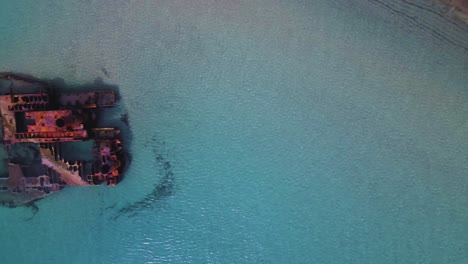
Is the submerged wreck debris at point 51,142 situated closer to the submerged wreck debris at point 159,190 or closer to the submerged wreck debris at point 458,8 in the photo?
the submerged wreck debris at point 159,190

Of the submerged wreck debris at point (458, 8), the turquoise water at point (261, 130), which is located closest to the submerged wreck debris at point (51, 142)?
the turquoise water at point (261, 130)

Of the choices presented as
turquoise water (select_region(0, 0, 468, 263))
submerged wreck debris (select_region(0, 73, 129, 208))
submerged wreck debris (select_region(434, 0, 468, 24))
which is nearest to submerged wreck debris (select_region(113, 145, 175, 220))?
turquoise water (select_region(0, 0, 468, 263))

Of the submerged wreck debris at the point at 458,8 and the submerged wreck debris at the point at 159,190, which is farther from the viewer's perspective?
the submerged wreck debris at the point at 159,190

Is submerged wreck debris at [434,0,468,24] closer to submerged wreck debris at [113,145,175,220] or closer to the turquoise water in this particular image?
the turquoise water

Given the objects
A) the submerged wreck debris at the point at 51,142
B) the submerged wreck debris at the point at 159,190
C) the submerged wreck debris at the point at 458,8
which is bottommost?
the submerged wreck debris at the point at 159,190

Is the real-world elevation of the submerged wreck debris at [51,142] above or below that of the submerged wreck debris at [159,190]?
above

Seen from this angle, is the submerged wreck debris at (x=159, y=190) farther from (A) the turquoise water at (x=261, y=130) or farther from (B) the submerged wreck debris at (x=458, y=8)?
(B) the submerged wreck debris at (x=458, y=8)

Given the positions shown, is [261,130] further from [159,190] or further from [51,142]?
[51,142]

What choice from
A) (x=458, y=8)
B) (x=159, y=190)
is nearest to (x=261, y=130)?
(x=159, y=190)
